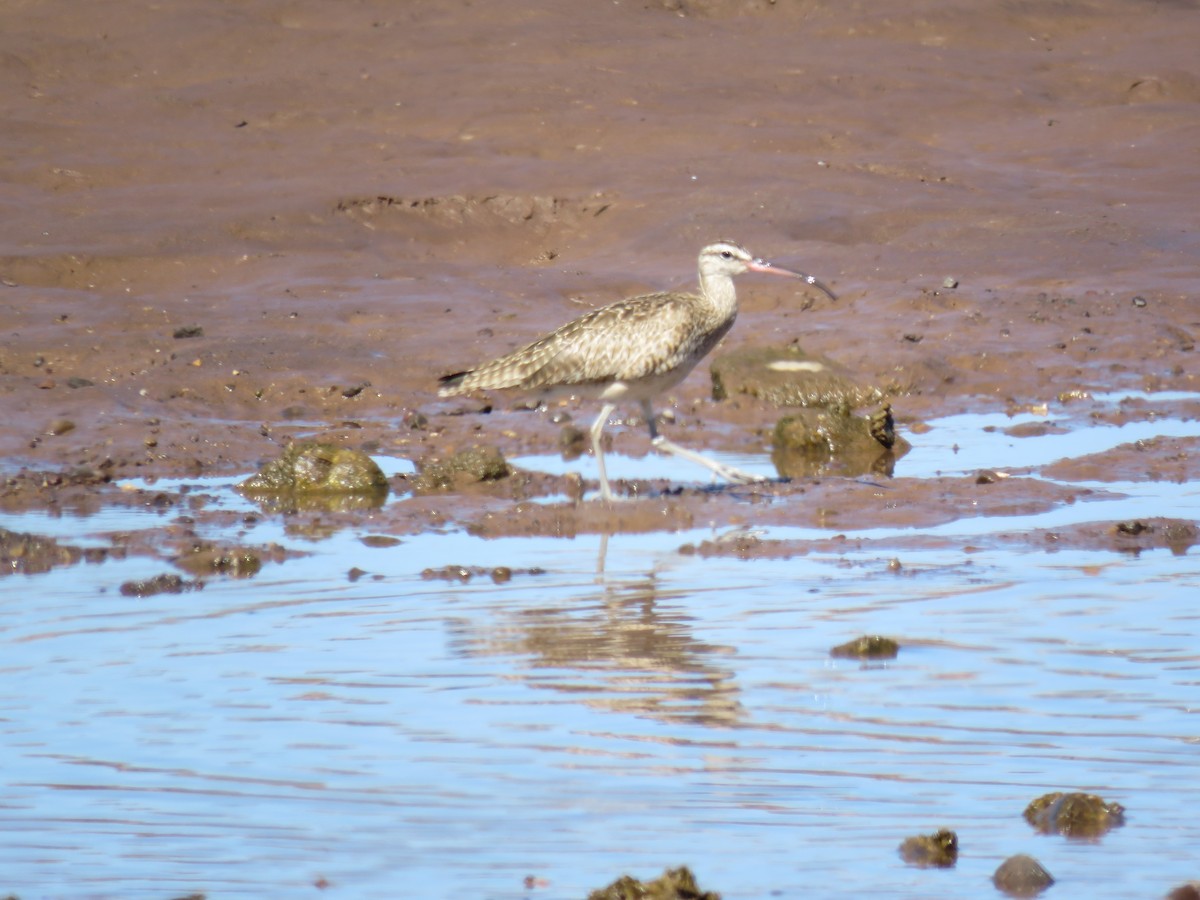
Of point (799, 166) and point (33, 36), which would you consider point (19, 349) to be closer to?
point (799, 166)

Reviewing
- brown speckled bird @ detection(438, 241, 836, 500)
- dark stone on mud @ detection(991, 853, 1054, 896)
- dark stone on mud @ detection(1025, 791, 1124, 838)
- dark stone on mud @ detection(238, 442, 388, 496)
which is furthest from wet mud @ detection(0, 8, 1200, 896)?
brown speckled bird @ detection(438, 241, 836, 500)

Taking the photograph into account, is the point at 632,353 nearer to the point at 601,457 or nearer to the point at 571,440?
the point at 601,457

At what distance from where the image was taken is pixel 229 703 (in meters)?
5.99

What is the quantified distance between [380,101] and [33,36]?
5.83 m

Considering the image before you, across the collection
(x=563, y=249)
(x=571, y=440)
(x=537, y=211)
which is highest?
(x=537, y=211)

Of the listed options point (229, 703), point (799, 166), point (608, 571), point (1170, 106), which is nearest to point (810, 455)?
point (608, 571)

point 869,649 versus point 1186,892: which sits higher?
point 869,649

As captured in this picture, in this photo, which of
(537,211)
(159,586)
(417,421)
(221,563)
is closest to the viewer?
(159,586)

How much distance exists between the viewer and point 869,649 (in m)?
6.49

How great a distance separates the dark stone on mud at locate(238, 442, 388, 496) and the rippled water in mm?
1506

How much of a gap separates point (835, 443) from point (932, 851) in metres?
6.82

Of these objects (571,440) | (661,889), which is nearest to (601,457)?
(571,440)

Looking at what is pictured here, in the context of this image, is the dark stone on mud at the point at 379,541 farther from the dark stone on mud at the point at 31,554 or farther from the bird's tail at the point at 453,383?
the bird's tail at the point at 453,383

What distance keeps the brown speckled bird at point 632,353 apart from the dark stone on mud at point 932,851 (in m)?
5.53
